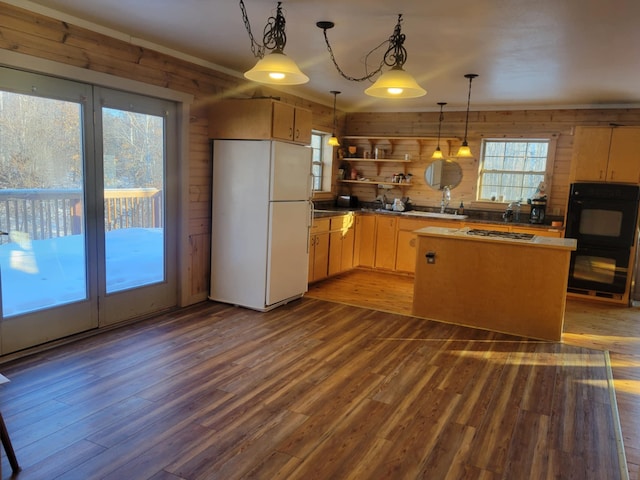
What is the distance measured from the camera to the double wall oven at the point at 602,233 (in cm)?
525

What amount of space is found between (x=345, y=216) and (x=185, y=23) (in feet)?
11.2

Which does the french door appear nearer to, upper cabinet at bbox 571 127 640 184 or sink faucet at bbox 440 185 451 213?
sink faucet at bbox 440 185 451 213

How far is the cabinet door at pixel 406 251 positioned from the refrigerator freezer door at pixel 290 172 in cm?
198

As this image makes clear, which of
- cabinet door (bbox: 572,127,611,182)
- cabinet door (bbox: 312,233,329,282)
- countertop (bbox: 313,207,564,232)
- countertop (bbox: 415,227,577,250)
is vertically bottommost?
cabinet door (bbox: 312,233,329,282)

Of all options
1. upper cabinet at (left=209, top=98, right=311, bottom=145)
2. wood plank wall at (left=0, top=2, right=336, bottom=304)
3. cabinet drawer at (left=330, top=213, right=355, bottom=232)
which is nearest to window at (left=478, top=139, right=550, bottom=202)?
cabinet drawer at (left=330, top=213, right=355, bottom=232)

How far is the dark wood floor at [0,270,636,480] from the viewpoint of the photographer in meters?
2.16

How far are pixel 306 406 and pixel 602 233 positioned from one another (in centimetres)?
448

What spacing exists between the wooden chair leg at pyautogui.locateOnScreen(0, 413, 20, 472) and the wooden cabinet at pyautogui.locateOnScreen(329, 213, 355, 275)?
14.0 feet

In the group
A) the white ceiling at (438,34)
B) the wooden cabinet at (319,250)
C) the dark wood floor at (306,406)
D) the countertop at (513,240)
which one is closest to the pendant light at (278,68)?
the white ceiling at (438,34)

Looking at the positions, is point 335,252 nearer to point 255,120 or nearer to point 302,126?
point 302,126

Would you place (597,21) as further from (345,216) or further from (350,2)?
(345,216)

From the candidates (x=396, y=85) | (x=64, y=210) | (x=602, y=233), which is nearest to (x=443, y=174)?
(x=602, y=233)

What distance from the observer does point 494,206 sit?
6402mm

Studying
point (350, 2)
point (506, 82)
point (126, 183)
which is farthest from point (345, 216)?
point (350, 2)
